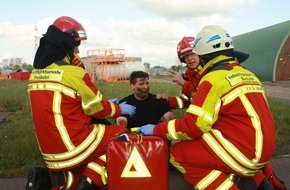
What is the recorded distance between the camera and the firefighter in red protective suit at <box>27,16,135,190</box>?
3682 mm

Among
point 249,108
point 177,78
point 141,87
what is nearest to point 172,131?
point 249,108

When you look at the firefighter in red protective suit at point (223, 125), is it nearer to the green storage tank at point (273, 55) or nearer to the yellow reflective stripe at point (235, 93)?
the yellow reflective stripe at point (235, 93)

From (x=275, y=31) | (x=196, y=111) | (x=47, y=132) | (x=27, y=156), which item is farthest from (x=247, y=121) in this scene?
(x=275, y=31)

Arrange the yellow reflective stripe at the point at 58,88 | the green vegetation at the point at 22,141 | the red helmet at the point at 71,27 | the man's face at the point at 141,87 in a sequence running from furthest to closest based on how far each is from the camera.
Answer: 1. the green vegetation at the point at 22,141
2. the man's face at the point at 141,87
3. the red helmet at the point at 71,27
4. the yellow reflective stripe at the point at 58,88

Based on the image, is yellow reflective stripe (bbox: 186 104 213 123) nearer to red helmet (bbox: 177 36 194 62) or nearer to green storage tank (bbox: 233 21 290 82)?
red helmet (bbox: 177 36 194 62)

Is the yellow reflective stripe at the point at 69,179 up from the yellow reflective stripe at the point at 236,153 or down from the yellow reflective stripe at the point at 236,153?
down

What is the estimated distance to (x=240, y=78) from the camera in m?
3.35

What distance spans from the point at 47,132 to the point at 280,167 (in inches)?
134

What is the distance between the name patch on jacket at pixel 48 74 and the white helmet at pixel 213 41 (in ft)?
4.30

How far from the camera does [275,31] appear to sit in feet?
124

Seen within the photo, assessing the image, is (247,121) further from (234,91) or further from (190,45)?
(190,45)

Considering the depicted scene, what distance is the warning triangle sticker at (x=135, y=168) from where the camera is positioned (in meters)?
3.45

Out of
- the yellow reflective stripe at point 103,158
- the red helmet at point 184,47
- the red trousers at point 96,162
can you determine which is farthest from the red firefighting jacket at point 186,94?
the yellow reflective stripe at point 103,158

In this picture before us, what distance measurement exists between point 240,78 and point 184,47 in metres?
2.12
